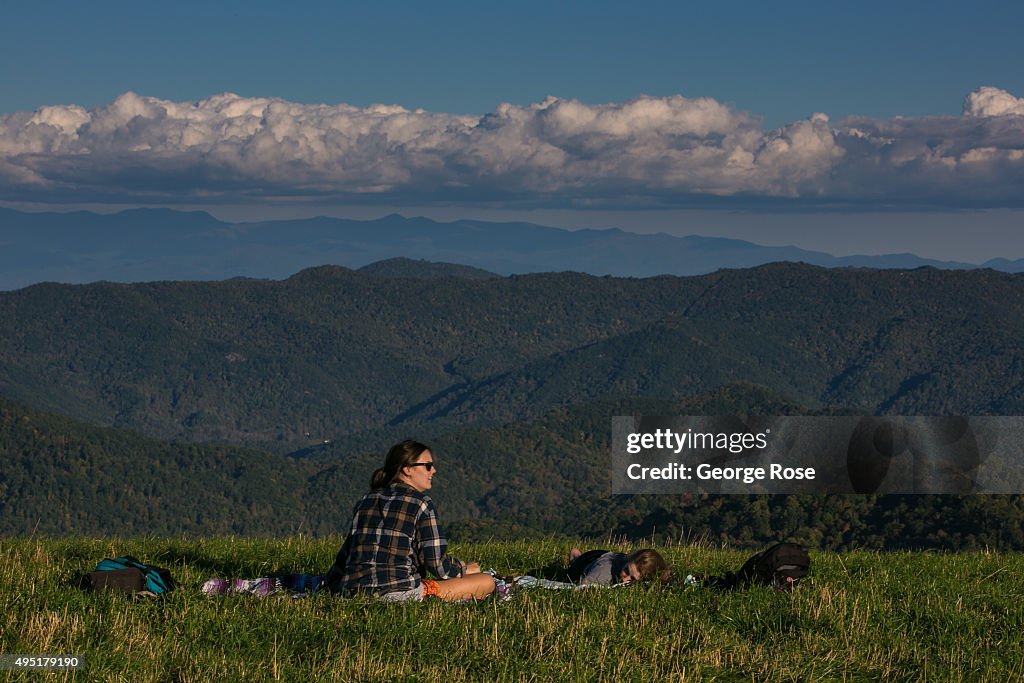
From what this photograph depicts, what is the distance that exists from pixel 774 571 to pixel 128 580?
24.4 feet

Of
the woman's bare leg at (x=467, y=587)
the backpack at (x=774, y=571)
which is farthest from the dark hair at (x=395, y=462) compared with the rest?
the backpack at (x=774, y=571)

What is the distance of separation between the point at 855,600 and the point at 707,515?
410ft

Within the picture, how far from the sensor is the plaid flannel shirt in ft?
41.0

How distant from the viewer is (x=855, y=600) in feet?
41.8

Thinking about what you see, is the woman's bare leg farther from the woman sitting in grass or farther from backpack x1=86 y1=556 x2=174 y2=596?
backpack x1=86 y1=556 x2=174 y2=596

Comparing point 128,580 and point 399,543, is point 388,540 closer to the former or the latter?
point 399,543

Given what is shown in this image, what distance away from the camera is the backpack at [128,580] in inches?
475

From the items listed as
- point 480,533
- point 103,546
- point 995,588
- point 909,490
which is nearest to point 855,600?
point 995,588

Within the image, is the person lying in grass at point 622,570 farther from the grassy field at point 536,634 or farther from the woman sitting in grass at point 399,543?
the woman sitting in grass at point 399,543

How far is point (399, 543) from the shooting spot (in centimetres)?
1255

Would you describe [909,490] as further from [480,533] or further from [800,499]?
[480,533]

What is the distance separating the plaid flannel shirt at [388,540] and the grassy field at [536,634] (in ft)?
1.59

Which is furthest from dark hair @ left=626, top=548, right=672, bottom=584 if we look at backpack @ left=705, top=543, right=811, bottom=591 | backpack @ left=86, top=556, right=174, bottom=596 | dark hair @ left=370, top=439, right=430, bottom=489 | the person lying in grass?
backpack @ left=86, top=556, right=174, bottom=596

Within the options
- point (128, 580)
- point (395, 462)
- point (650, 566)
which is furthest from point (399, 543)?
point (650, 566)
